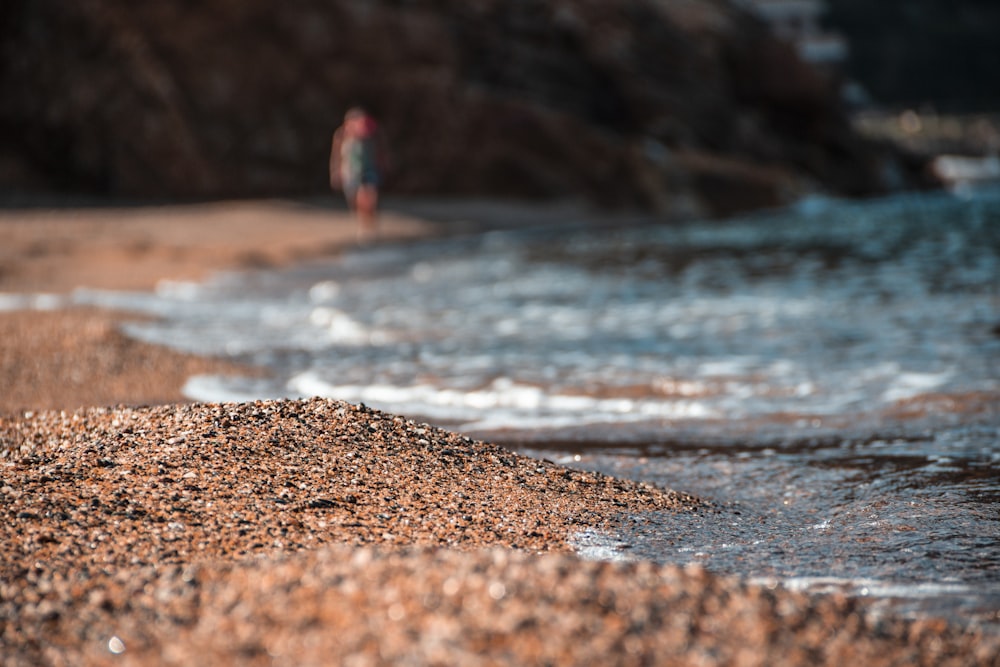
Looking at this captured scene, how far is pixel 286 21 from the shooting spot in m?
21.9

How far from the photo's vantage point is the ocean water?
3.29 m

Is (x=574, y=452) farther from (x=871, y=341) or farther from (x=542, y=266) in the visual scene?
(x=542, y=266)

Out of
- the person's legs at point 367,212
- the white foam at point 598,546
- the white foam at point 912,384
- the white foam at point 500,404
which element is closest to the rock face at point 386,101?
the person's legs at point 367,212

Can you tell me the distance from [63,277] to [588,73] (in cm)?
1714

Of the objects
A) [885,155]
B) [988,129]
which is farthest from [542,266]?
[988,129]

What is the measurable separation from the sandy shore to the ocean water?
15.1 inches

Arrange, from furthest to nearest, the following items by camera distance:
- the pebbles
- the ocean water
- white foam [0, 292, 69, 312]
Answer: white foam [0, 292, 69, 312]
the ocean water
the pebbles

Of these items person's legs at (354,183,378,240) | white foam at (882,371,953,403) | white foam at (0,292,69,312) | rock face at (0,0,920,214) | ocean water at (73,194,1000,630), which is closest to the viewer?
ocean water at (73,194,1000,630)

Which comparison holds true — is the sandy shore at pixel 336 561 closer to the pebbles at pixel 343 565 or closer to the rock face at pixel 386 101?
the pebbles at pixel 343 565

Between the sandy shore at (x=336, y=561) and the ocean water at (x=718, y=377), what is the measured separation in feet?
1.26

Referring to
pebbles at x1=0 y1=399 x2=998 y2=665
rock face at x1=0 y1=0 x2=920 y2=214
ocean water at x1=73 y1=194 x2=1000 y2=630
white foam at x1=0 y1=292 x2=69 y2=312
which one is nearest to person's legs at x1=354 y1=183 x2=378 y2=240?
ocean water at x1=73 y1=194 x2=1000 y2=630

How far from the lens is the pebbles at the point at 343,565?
220 cm

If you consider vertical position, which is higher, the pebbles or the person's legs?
the person's legs

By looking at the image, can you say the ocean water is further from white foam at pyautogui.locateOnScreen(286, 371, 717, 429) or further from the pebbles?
the pebbles
